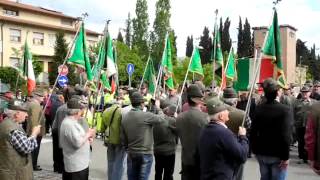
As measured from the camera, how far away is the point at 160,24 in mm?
74500

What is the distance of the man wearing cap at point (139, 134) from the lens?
789cm

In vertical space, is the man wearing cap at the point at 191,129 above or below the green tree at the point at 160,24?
below

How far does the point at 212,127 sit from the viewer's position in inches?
206

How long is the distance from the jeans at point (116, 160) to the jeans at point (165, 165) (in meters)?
0.71

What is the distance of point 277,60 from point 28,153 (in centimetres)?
395

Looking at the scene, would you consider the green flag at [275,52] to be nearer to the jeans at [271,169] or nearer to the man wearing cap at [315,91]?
the jeans at [271,169]

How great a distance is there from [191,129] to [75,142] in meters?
1.70

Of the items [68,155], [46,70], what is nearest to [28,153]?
[68,155]

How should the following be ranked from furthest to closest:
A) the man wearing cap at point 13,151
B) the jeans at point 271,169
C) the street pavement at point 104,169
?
the street pavement at point 104,169 → the jeans at point 271,169 → the man wearing cap at point 13,151

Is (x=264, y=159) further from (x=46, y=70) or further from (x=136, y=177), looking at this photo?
(x=46, y=70)

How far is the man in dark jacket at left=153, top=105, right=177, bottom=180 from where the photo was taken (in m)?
8.41

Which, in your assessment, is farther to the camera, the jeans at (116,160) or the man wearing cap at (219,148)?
the jeans at (116,160)

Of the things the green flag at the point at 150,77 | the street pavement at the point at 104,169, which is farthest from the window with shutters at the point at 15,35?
the street pavement at the point at 104,169

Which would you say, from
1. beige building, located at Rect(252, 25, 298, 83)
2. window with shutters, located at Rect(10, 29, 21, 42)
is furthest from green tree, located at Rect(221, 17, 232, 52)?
window with shutters, located at Rect(10, 29, 21, 42)
